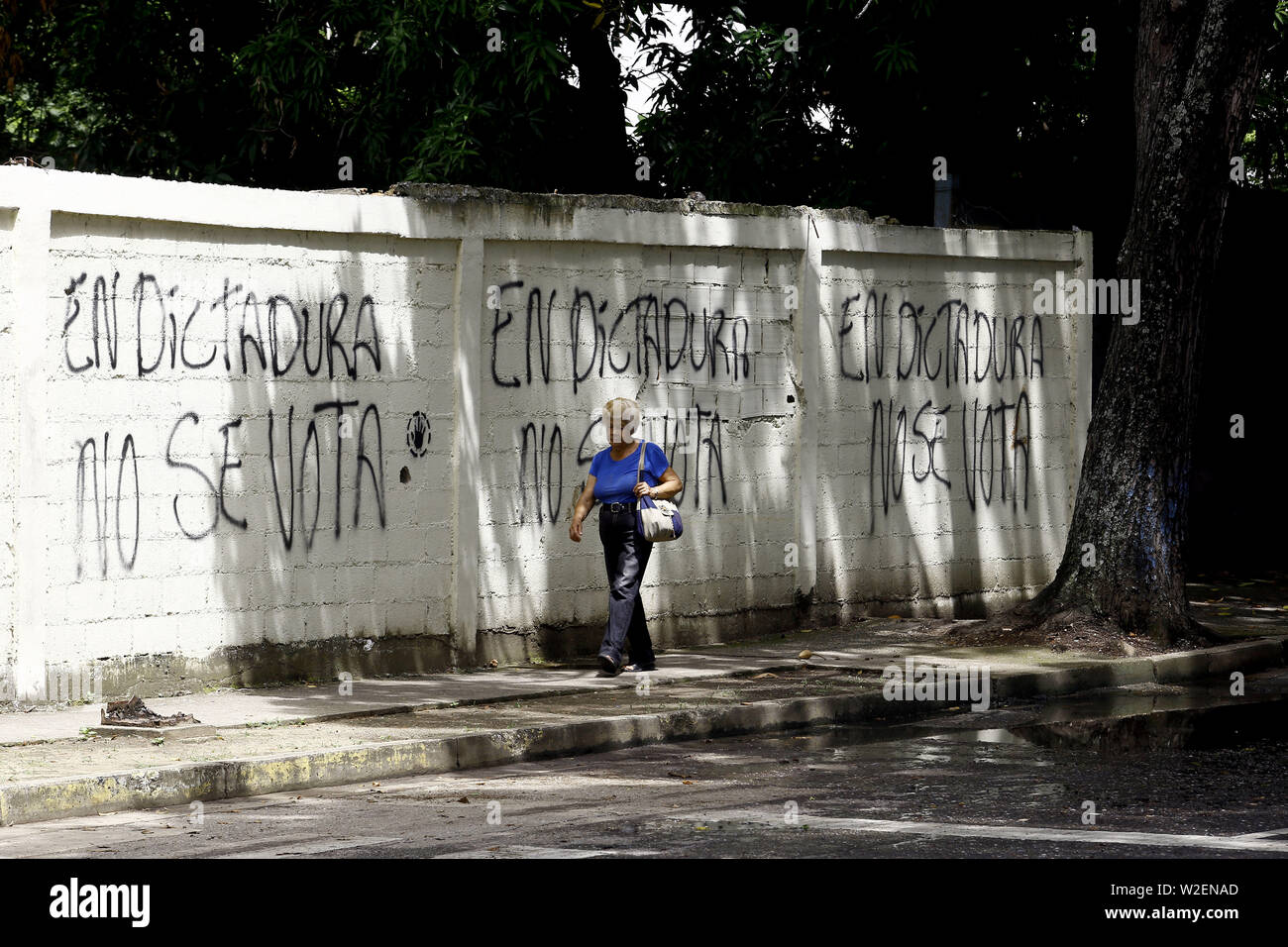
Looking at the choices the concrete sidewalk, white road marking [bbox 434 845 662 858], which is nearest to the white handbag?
the concrete sidewalk

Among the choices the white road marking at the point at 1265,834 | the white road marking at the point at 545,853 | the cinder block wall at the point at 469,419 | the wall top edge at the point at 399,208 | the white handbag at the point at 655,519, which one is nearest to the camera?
the white road marking at the point at 545,853

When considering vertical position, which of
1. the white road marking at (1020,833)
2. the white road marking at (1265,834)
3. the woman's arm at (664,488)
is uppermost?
the woman's arm at (664,488)

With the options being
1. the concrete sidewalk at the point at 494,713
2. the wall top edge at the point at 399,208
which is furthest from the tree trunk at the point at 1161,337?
the wall top edge at the point at 399,208

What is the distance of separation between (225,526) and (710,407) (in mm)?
3869

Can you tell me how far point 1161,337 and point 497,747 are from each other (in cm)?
587

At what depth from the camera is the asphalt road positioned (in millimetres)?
7129

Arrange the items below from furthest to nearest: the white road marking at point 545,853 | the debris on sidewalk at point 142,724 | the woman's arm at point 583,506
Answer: the woman's arm at point 583,506 < the debris on sidewalk at point 142,724 < the white road marking at point 545,853

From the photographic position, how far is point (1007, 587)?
15.3 metres

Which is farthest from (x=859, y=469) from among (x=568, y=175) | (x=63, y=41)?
(x=63, y=41)

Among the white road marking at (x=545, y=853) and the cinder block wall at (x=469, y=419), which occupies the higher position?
the cinder block wall at (x=469, y=419)

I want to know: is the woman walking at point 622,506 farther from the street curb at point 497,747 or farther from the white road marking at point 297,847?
the white road marking at point 297,847

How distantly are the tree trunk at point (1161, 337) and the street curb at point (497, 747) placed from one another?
0.64 m

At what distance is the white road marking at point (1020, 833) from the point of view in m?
7.07

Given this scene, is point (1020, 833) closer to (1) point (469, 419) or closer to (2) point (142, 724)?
(2) point (142, 724)
